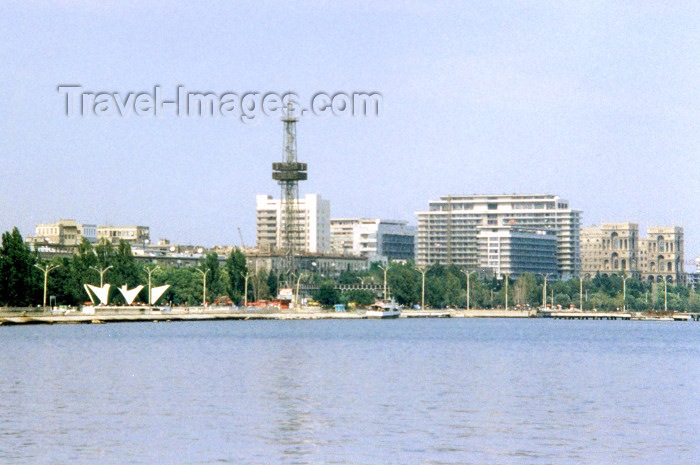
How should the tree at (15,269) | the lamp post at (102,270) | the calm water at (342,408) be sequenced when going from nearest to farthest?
the calm water at (342,408), the tree at (15,269), the lamp post at (102,270)

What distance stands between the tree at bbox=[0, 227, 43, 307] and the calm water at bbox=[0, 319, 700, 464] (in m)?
49.3

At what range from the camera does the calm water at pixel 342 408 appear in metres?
39.0

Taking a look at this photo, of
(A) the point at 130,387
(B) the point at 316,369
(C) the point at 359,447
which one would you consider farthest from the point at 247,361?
(C) the point at 359,447

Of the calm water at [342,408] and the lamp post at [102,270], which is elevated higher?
the lamp post at [102,270]

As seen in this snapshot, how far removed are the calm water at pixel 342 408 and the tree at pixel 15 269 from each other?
49279 mm

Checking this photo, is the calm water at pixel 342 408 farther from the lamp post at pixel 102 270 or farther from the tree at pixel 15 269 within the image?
the lamp post at pixel 102 270

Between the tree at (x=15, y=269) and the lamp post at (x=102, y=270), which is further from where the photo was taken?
the lamp post at (x=102, y=270)

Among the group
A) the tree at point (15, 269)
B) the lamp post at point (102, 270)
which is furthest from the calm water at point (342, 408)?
the lamp post at point (102, 270)

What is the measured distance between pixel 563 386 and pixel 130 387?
22.5 m

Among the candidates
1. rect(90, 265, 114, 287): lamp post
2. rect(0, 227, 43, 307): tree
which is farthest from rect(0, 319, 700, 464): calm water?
rect(90, 265, 114, 287): lamp post

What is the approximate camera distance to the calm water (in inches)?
1534

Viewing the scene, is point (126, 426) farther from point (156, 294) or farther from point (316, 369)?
point (156, 294)

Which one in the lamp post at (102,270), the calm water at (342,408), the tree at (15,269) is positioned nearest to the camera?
the calm water at (342,408)

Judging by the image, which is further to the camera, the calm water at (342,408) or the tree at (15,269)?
the tree at (15,269)
